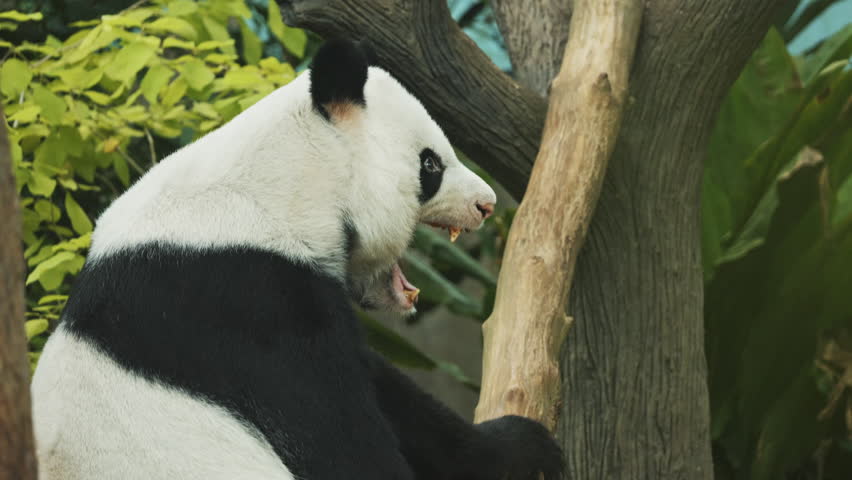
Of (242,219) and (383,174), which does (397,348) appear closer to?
(383,174)

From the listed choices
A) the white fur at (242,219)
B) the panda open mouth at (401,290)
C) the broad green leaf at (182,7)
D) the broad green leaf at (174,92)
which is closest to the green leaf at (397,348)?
the broad green leaf at (174,92)

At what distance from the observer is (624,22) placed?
2.74 m

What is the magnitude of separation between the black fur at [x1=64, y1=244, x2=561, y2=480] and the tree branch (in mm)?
1119

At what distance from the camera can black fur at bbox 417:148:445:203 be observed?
76.2 inches

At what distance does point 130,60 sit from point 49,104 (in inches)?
9.4

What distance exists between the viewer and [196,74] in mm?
2650

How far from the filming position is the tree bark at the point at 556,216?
2006 mm

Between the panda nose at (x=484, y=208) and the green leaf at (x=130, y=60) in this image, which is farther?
the green leaf at (x=130, y=60)

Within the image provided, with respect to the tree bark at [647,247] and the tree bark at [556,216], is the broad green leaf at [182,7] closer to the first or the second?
the tree bark at [647,247]

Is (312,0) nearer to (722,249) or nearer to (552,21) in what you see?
(552,21)

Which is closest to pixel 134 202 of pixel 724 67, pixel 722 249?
pixel 724 67

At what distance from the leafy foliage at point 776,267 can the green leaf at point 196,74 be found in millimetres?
1786

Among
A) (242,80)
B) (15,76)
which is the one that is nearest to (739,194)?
(242,80)

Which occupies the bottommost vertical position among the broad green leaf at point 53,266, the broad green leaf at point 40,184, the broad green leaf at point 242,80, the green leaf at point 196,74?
the broad green leaf at point 53,266
